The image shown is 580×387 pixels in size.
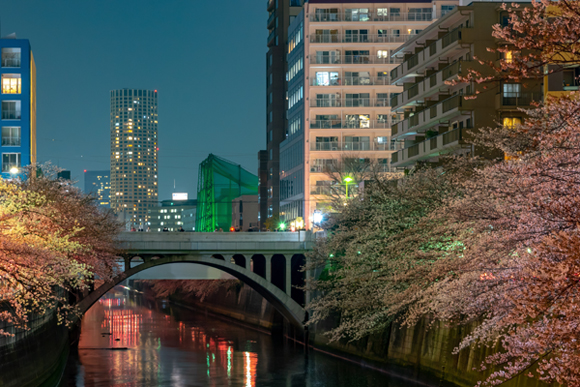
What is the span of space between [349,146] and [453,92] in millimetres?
32229

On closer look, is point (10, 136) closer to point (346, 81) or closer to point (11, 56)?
point (11, 56)

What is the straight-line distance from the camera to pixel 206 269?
190 feet

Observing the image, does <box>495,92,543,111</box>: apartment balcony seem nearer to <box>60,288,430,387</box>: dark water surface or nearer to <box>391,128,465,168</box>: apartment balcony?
<box>391,128,465,168</box>: apartment balcony

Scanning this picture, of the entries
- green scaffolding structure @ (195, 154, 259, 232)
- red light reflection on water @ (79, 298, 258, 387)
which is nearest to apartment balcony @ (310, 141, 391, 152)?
red light reflection on water @ (79, 298, 258, 387)

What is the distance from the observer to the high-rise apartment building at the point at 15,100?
249ft

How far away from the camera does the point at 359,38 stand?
3236 inches

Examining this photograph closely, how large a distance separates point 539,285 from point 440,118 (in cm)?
4000

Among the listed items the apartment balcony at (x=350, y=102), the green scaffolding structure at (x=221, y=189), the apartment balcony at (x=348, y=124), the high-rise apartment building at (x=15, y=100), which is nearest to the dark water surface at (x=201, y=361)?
the high-rise apartment building at (x=15, y=100)

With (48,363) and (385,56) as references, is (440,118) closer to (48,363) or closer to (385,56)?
(48,363)

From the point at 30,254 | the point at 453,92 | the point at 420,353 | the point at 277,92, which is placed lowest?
the point at 420,353

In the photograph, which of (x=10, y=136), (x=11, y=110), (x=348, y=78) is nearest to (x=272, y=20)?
(x=348, y=78)

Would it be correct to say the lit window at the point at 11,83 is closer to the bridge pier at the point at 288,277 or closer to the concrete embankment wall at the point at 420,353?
the bridge pier at the point at 288,277

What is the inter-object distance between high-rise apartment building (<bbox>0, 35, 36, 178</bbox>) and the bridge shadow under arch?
33.0m

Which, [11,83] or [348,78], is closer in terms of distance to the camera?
[11,83]
